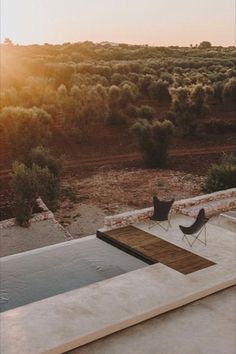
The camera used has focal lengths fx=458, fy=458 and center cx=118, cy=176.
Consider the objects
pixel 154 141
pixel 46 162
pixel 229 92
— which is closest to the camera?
pixel 46 162

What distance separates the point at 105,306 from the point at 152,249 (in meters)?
2.59

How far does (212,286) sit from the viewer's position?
8172 mm

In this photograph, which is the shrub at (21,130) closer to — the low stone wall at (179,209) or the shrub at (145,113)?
the shrub at (145,113)

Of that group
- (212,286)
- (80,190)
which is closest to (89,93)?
(80,190)

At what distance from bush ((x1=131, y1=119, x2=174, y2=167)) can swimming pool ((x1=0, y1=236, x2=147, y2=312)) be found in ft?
42.8

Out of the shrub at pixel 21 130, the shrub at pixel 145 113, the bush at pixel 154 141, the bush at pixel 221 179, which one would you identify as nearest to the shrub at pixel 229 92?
the shrub at pixel 145 113

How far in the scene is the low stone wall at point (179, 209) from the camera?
11.1m

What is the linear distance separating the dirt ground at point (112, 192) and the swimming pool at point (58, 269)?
11.5 ft

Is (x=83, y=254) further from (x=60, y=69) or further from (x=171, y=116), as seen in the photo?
(x=60, y=69)

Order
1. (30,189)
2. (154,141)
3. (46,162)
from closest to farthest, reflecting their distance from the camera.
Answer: (30,189)
(46,162)
(154,141)

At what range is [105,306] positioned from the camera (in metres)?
7.57

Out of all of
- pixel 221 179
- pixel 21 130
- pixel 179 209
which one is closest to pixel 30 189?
pixel 179 209

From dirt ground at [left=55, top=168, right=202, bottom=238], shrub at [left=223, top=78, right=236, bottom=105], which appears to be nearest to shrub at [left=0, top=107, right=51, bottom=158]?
dirt ground at [left=55, top=168, right=202, bottom=238]

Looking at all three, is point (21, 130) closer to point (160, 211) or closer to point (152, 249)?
point (160, 211)
